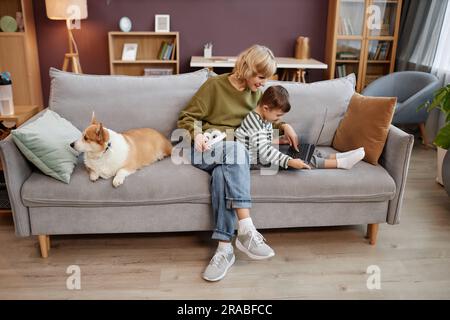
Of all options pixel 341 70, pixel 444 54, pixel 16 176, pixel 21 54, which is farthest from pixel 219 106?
pixel 21 54

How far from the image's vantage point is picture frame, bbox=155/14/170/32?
4.90 meters

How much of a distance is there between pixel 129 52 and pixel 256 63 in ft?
10.2

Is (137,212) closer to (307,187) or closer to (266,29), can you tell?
(307,187)

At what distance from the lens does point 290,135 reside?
7.67 ft

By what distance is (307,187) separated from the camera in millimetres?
2146

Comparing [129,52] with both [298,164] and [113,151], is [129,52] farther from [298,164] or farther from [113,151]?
[298,164]

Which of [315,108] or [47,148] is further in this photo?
[315,108]

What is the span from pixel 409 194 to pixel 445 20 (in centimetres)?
196

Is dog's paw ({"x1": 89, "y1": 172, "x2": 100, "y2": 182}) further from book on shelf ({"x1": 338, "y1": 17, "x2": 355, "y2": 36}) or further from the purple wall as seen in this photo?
book on shelf ({"x1": 338, "y1": 17, "x2": 355, "y2": 36})

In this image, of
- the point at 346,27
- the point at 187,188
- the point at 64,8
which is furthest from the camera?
the point at 346,27

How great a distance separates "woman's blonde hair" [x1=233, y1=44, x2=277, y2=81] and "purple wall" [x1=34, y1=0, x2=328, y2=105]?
9.94ft

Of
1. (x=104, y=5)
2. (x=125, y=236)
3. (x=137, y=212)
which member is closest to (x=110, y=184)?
(x=137, y=212)
